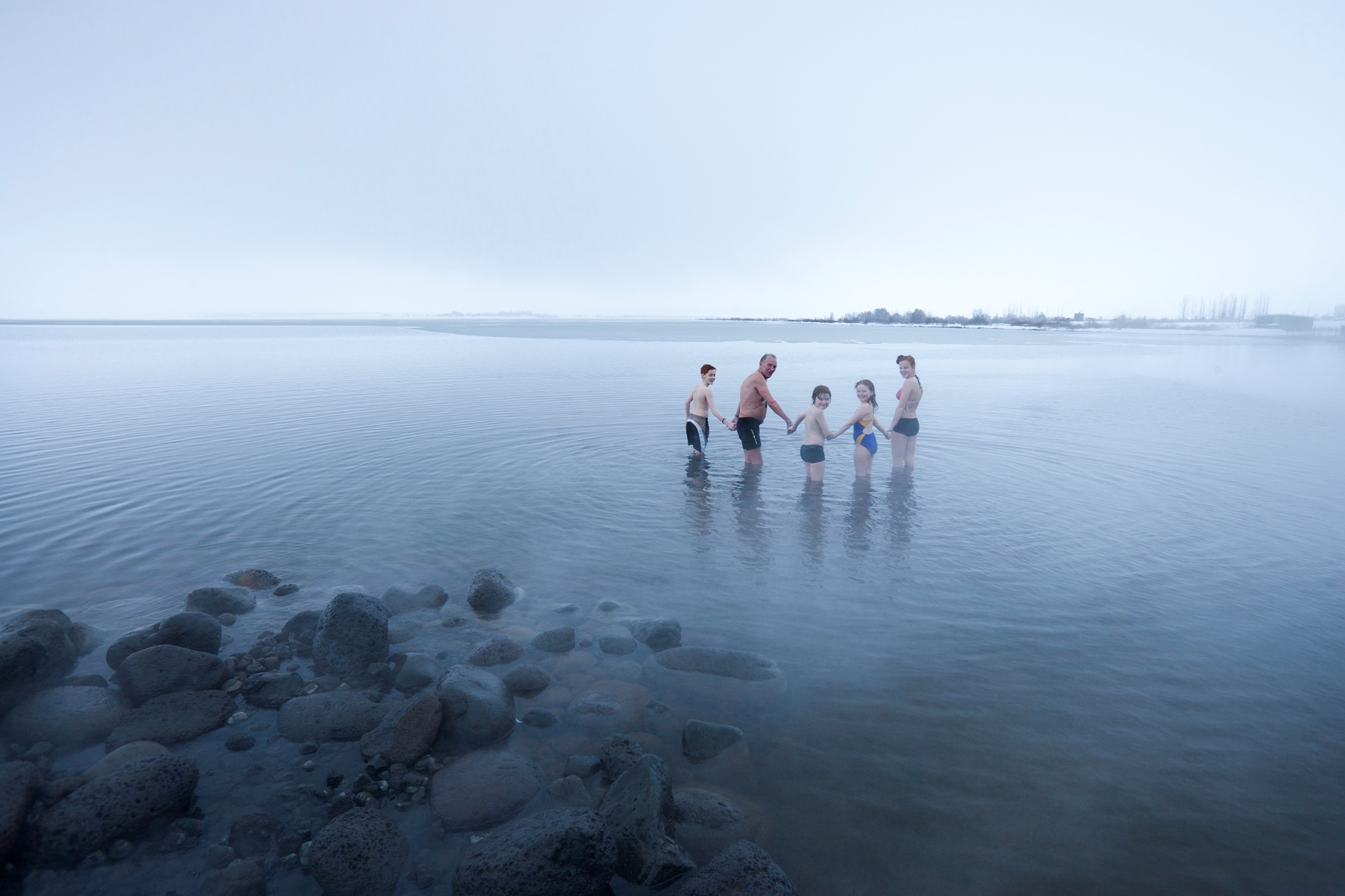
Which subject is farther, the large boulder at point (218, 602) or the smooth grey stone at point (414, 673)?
the large boulder at point (218, 602)

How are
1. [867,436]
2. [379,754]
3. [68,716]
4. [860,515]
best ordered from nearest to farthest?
[379,754] < [68,716] < [860,515] < [867,436]

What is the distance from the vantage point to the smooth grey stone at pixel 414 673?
7.02 metres

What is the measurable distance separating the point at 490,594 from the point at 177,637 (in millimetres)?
3395

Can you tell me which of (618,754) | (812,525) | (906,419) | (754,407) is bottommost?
A: (618,754)

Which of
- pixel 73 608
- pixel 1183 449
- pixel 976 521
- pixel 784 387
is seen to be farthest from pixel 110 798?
pixel 784 387

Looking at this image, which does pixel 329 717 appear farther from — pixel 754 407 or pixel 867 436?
pixel 867 436

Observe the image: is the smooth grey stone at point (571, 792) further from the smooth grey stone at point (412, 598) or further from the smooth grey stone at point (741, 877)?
the smooth grey stone at point (412, 598)

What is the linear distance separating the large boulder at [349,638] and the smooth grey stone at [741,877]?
174 inches

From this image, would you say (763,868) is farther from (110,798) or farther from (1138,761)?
(110,798)

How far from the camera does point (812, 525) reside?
11891 millimetres

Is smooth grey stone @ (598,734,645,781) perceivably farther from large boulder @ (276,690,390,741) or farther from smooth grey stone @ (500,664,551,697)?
large boulder @ (276,690,390,741)

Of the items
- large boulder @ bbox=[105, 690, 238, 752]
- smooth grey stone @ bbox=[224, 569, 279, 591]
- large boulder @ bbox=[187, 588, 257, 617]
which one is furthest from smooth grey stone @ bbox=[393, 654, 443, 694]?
smooth grey stone @ bbox=[224, 569, 279, 591]

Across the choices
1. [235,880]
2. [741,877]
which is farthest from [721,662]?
[235,880]

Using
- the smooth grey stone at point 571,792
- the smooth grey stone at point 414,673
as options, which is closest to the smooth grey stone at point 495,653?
the smooth grey stone at point 414,673
